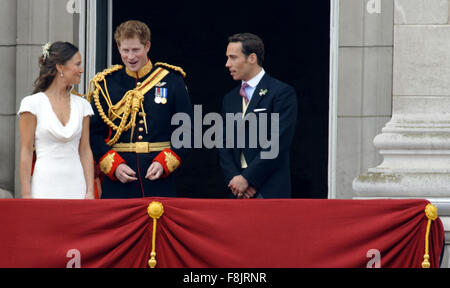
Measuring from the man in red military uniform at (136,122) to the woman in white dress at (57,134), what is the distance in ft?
0.98

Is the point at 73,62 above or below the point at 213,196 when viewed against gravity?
above

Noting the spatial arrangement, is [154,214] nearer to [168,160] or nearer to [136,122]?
[168,160]

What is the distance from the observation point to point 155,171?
7875 mm

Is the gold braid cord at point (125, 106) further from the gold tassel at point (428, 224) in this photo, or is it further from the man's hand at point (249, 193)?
the gold tassel at point (428, 224)

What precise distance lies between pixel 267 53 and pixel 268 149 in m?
5.05

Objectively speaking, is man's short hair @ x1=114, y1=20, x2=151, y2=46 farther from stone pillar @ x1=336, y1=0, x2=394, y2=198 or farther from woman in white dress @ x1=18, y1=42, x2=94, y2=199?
stone pillar @ x1=336, y1=0, x2=394, y2=198

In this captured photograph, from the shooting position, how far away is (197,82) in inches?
527

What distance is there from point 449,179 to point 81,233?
3.50 m

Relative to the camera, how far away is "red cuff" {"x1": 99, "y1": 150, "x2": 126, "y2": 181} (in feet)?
26.1
